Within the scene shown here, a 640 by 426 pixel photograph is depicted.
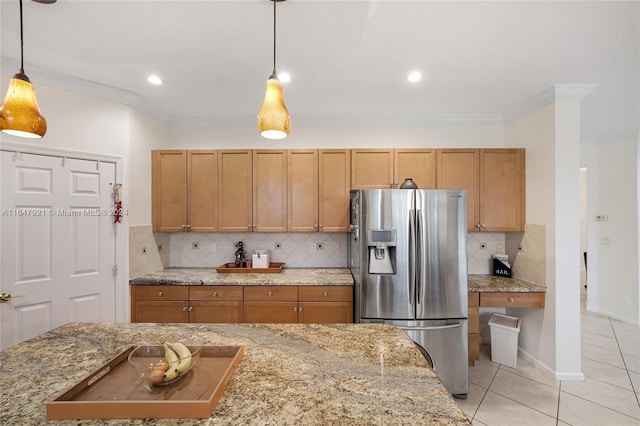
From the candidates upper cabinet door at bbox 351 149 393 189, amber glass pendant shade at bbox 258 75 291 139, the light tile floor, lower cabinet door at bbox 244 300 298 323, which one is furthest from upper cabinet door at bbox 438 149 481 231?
amber glass pendant shade at bbox 258 75 291 139

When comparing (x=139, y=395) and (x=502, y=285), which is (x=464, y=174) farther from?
(x=139, y=395)

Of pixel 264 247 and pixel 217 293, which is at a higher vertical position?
pixel 264 247

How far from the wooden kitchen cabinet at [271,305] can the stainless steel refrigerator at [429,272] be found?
0.85 m

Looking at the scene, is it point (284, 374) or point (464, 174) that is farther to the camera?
point (464, 174)

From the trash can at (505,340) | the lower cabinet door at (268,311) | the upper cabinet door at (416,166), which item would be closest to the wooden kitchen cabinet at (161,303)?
the lower cabinet door at (268,311)

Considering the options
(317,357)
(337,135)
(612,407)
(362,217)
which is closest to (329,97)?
(337,135)

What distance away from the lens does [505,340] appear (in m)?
3.00

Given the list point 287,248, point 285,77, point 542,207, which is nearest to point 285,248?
point 287,248

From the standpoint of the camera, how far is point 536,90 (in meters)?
2.75

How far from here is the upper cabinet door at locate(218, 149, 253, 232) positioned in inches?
127

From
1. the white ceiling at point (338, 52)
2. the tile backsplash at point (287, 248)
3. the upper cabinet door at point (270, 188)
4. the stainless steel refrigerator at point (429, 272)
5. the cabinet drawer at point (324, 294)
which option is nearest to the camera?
the white ceiling at point (338, 52)

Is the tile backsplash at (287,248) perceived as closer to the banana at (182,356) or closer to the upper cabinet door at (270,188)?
the upper cabinet door at (270,188)

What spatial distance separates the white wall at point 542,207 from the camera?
9.08 ft

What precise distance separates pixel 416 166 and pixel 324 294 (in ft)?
5.53
